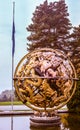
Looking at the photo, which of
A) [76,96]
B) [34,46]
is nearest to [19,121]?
[76,96]

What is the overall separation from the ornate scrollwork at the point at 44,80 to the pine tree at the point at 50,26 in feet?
35.6

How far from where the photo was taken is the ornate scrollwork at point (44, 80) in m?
13.5

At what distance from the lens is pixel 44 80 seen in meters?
13.5

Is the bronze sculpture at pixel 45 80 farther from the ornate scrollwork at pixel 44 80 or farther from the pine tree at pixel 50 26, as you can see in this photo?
the pine tree at pixel 50 26

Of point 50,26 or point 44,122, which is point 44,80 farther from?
point 50,26

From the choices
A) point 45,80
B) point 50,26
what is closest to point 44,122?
point 45,80

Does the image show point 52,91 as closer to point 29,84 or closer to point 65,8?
point 29,84

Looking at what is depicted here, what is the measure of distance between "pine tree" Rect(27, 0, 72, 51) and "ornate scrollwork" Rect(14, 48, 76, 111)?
35.6 feet

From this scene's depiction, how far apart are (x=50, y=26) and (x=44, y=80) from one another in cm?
1230

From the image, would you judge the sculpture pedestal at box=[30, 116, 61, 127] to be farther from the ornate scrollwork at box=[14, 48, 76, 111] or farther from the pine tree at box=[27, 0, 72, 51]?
the pine tree at box=[27, 0, 72, 51]

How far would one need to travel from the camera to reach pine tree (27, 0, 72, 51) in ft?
82.1

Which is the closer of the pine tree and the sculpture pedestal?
the sculpture pedestal

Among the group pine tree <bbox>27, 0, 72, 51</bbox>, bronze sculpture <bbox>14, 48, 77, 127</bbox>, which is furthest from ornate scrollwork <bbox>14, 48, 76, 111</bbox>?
pine tree <bbox>27, 0, 72, 51</bbox>

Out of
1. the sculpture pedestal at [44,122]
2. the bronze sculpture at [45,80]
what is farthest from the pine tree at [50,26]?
the sculpture pedestal at [44,122]
